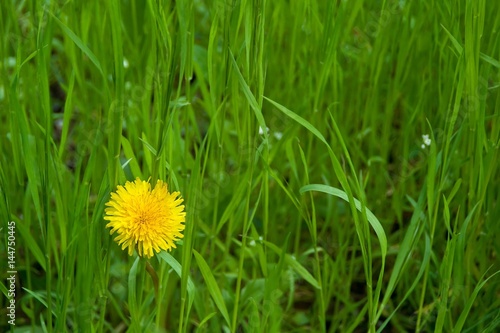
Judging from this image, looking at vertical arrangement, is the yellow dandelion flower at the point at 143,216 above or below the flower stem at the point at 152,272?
above

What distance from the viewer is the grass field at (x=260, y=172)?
3.07 ft

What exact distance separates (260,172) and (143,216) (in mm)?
375

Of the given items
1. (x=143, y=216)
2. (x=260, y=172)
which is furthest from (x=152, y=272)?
(x=260, y=172)

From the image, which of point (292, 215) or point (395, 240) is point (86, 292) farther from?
point (395, 240)

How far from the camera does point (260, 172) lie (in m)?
1.23

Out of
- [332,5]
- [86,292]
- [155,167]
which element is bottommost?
[86,292]

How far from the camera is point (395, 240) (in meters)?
1.43

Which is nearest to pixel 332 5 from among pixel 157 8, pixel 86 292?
pixel 157 8

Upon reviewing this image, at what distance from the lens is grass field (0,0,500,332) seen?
94cm

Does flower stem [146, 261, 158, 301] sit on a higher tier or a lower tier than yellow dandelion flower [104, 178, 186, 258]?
lower

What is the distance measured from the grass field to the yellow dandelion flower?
1.0 inches

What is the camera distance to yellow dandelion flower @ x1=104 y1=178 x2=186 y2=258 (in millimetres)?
882

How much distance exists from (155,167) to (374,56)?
53 centimetres

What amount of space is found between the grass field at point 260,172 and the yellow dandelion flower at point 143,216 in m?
0.02
